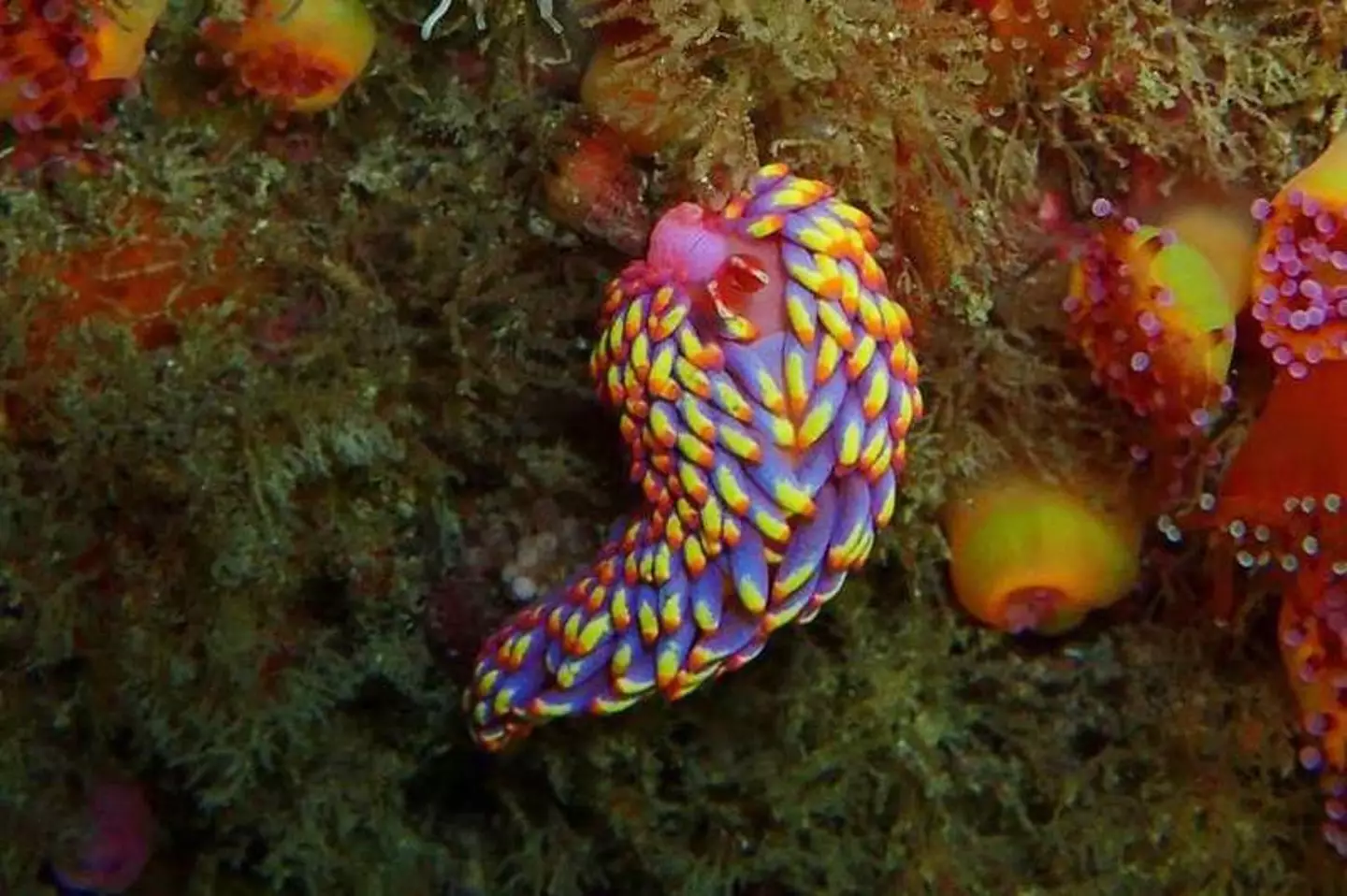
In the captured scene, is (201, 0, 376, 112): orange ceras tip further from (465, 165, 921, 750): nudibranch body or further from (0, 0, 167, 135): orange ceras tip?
(465, 165, 921, 750): nudibranch body

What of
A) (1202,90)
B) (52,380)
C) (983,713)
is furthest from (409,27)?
(983,713)

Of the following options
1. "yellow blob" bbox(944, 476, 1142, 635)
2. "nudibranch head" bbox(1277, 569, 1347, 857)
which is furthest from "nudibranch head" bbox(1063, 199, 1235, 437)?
"nudibranch head" bbox(1277, 569, 1347, 857)

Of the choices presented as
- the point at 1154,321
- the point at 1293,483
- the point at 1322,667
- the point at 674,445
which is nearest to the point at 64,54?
the point at 674,445

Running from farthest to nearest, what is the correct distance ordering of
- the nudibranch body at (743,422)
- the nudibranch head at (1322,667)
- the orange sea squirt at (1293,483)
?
the nudibranch head at (1322,667)
the orange sea squirt at (1293,483)
the nudibranch body at (743,422)

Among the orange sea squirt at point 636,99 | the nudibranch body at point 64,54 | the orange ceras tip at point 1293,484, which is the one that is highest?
the nudibranch body at point 64,54

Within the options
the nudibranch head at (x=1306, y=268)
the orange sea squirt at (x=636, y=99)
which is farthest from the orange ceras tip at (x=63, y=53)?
the nudibranch head at (x=1306, y=268)

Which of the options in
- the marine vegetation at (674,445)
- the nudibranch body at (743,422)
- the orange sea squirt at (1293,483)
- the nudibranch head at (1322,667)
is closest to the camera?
the nudibranch body at (743,422)

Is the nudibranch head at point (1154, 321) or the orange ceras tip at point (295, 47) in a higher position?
the orange ceras tip at point (295, 47)

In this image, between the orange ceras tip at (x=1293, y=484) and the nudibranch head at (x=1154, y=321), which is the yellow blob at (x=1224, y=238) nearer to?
the nudibranch head at (x=1154, y=321)

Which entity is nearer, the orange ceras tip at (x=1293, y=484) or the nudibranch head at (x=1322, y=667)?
the orange ceras tip at (x=1293, y=484)
